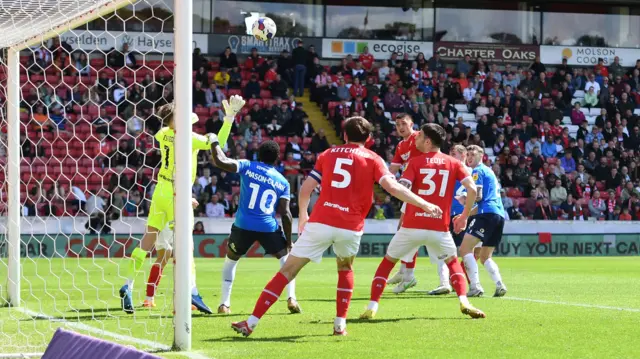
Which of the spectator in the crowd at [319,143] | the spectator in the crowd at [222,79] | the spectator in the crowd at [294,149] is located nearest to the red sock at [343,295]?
the spectator in the crowd at [294,149]

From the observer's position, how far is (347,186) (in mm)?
8398

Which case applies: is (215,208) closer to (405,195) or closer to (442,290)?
(442,290)

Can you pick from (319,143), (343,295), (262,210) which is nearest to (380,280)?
(343,295)

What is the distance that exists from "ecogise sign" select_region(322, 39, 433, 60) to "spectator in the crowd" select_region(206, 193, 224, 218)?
11.3 m

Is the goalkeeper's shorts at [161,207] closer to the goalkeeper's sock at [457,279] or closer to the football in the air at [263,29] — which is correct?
the goalkeeper's sock at [457,279]

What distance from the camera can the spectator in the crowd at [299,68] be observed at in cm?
3234

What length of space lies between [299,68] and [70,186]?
12.8 meters

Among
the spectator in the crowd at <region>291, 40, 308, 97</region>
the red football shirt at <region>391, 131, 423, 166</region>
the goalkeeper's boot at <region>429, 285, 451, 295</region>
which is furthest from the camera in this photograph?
the spectator in the crowd at <region>291, 40, 308, 97</region>

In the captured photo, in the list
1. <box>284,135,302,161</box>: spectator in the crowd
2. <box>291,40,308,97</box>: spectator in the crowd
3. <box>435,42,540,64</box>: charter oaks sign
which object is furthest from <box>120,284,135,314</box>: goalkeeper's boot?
<box>435,42,540,64</box>: charter oaks sign

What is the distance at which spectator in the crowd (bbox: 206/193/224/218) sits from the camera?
82.9 ft

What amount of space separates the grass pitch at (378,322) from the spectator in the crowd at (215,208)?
9089 millimetres

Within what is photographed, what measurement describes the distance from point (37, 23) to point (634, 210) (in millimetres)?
23257

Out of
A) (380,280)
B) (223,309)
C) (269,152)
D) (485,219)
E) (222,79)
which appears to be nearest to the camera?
(380,280)

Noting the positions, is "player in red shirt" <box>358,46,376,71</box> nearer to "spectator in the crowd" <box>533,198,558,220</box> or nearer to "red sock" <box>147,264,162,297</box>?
"spectator in the crowd" <box>533,198,558,220</box>
